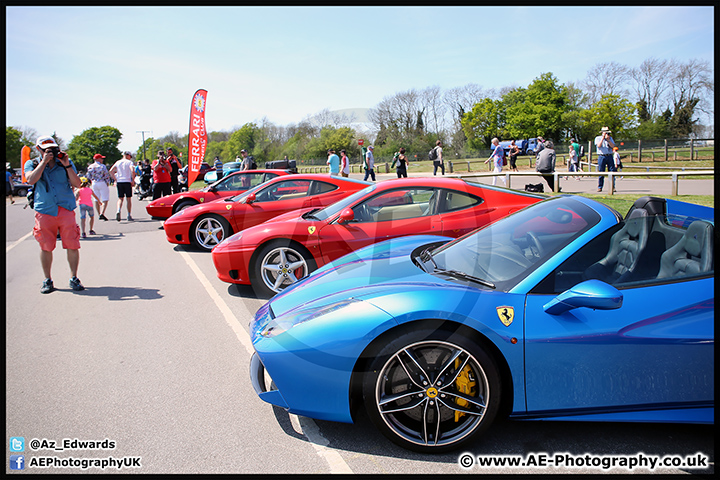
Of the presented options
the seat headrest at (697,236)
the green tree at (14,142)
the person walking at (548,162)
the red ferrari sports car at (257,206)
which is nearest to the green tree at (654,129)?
the person walking at (548,162)

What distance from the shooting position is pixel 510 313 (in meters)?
2.50

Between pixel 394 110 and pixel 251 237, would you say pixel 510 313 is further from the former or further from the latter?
pixel 394 110

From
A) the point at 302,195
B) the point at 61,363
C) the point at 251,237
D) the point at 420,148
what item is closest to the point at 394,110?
the point at 420,148

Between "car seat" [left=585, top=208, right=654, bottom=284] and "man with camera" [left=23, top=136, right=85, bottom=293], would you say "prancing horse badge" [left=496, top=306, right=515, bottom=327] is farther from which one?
"man with camera" [left=23, top=136, right=85, bottom=293]

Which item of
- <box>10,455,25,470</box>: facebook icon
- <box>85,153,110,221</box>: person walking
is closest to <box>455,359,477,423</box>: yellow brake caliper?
<box>10,455,25,470</box>: facebook icon

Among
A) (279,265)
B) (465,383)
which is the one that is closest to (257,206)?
(279,265)

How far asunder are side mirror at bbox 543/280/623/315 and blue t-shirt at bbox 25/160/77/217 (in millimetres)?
5839

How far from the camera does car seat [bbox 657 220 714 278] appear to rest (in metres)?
2.62

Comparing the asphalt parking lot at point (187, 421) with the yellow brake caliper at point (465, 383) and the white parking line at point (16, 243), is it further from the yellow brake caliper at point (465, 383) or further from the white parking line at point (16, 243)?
the white parking line at point (16, 243)

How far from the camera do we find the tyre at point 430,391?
2.50m

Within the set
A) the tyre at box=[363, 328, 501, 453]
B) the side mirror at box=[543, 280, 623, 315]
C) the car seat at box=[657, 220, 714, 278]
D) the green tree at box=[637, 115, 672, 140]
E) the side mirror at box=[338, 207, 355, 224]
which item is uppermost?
the green tree at box=[637, 115, 672, 140]

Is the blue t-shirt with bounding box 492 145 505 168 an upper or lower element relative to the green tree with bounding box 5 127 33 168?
lower

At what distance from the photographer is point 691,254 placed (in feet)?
8.96

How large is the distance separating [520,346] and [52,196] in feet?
19.0
